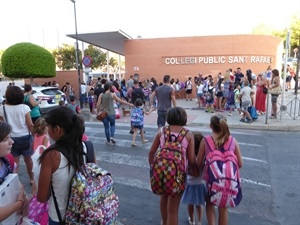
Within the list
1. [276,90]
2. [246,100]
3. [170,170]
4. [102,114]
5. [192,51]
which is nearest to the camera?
[170,170]

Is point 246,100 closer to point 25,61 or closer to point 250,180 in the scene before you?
point 250,180

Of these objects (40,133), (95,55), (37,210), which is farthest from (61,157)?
(95,55)

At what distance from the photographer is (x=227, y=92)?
43.2ft

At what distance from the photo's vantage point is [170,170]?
2.79 m

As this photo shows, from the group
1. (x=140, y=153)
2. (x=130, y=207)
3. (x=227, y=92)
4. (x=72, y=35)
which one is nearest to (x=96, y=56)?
(x=72, y=35)

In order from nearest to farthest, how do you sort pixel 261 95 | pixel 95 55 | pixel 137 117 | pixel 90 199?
pixel 90 199 → pixel 137 117 → pixel 261 95 → pixel 95 55

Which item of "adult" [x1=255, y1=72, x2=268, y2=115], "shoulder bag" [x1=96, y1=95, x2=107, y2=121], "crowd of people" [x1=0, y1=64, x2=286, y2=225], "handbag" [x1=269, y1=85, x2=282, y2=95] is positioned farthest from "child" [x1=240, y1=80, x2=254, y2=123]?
"crowd of people" [x1=0, y1=64, x2=286, y2=225]

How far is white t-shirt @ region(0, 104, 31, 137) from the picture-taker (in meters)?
4.21

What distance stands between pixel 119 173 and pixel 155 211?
1.72 metres

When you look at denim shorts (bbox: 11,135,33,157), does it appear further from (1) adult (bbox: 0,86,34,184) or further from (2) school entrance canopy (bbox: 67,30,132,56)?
(2) school entrance canopy (bbox: 67,30,132,56)

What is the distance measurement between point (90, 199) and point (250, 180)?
3984mm

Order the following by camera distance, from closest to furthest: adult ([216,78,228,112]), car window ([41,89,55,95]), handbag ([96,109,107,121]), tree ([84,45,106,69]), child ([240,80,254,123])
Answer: handbag ([96,109,107,121])
child ([240,80,254,123])
adult ([216,78,228,112])
car window ([41,89,55,95])
tree ([84,45,106,69])

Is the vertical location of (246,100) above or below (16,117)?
below

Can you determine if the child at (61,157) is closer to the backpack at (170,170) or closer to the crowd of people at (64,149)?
the crowd of people at (64,149)
